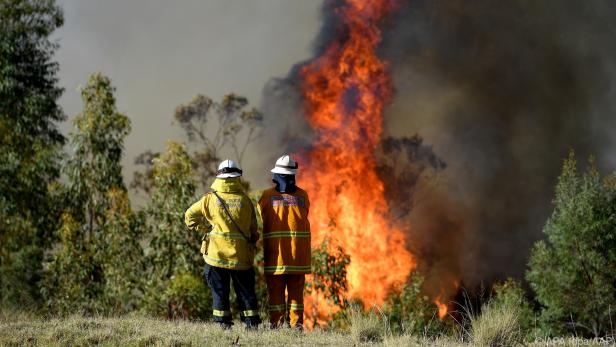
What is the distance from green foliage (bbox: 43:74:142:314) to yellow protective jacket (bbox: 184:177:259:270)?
40.6ft

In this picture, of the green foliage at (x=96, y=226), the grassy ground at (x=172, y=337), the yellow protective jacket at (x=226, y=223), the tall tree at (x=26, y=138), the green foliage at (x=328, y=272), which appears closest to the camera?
the grassy ground at (x=172, y=337)

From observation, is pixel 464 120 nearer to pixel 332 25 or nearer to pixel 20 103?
pixel 332 25

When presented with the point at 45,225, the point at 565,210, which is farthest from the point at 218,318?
the point at 565,210

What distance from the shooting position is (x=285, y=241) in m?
9.55

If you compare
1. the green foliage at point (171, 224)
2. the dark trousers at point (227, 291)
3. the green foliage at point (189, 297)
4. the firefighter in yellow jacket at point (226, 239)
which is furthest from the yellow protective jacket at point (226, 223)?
the green foliage at point (171, 224)

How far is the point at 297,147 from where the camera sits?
41.6m

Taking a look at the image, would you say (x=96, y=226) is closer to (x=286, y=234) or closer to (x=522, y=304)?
(x=286, y=234)

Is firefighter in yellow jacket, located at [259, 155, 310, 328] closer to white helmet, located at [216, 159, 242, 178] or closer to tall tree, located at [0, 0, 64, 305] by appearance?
white helmet, located at [216, 159, 242, 178]

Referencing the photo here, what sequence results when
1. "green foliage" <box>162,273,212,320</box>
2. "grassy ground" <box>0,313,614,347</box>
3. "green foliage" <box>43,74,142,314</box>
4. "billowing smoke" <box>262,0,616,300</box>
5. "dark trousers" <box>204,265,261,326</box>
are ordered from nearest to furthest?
"grassy ground" <box>0,313,614,347</box> < "dark trousers" <box>204,265,261,326</box> < "green foliage" <box>162,273,212,320</box> < "green foliage" <box>43,74,142,314</box> < "billowing smoke" <box>262,0,616,300</box>

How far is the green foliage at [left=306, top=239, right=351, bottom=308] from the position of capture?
65.1ft

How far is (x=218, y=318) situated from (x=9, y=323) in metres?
2.80

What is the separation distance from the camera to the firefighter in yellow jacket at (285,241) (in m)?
9.52

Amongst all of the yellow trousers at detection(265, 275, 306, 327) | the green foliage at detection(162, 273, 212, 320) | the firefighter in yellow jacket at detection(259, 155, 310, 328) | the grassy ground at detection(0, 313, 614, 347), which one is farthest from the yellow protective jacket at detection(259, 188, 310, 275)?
the green foliage at detection(162, 273, 212, 320)

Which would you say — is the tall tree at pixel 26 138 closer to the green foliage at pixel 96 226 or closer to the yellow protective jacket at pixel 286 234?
the green foliage at pixel 96 226
